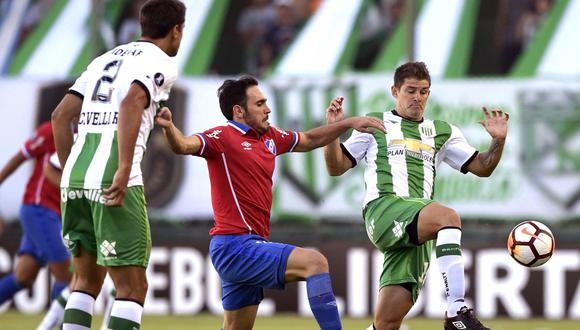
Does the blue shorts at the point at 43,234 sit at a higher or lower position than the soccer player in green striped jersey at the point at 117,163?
lower

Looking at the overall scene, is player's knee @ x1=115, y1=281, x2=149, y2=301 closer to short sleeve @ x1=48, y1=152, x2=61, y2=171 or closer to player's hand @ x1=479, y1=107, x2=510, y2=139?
player's hand @ x1=479, y1=107, x2=510, y2=139

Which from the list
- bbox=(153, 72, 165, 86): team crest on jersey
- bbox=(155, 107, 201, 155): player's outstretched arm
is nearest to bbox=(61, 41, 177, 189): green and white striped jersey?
bbox=(153, 72, 165, 86): team crest on jersey

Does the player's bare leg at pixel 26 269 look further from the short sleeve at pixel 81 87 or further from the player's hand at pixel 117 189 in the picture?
the player's hand at pixel 117 189

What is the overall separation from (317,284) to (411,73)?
168cm

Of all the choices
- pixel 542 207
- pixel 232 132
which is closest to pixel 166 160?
pixel 542 207

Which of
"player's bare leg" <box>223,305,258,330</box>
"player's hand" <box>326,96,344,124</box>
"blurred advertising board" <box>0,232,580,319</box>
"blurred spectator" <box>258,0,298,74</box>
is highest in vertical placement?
"blurred spectator" <box>258,0,298,74</box>

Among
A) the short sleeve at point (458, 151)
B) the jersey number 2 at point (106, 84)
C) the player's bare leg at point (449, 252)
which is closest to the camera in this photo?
the jersey number 2 at point (106, 84)

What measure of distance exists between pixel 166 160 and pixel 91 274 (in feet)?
19.6

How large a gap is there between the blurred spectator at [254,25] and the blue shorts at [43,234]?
11.2ft

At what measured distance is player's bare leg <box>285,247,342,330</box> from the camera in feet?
22.0

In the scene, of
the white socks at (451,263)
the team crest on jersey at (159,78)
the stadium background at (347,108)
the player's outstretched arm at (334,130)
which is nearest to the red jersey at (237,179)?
the player's outstretched arm at (334,130)

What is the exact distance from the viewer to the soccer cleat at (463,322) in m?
6.69

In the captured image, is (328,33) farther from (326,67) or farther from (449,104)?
(449,104)

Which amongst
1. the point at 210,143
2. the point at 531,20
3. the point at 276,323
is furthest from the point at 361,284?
the point at 210,143
